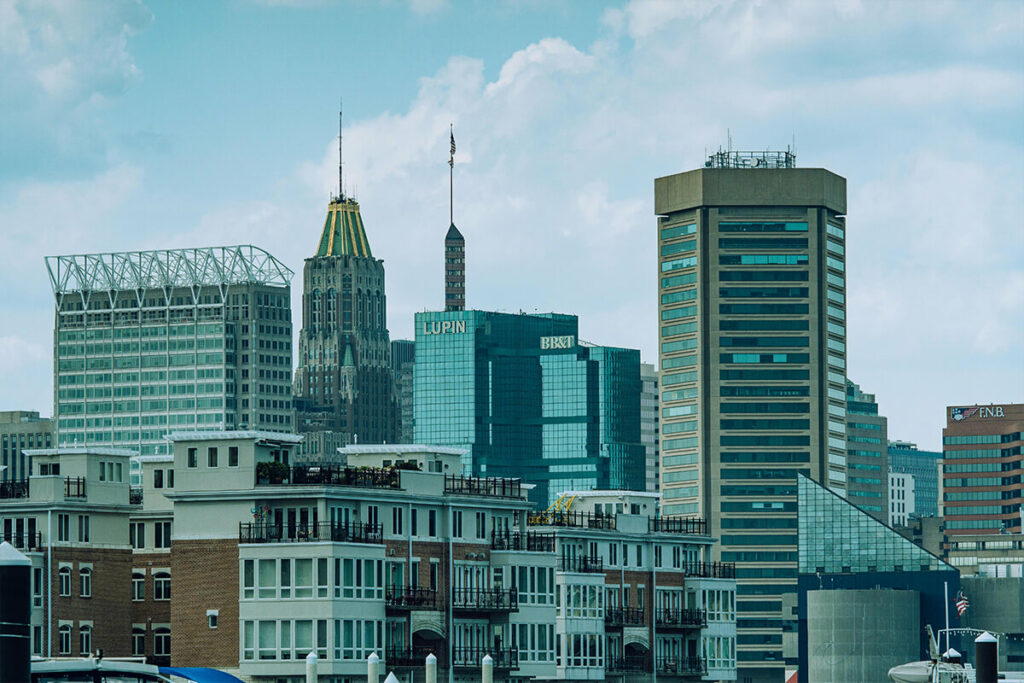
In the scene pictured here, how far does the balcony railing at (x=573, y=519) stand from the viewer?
163125 millimetres

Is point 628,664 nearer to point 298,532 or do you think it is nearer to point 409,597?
point 409,597

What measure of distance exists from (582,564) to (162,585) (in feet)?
117

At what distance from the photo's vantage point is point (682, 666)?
170375 millimetres

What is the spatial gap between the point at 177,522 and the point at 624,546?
47.0m

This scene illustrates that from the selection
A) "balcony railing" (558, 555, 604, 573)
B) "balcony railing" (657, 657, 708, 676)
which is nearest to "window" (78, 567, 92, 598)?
"balcony railing" (558, 555, 604, 573)

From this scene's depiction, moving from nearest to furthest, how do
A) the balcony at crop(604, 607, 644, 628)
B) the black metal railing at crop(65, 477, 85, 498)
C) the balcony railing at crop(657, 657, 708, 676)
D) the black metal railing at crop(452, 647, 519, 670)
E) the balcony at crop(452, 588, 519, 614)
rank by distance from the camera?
the black metal railing at crop(65, 477, 85, 498), the black metal railing at crop(452, 647, 519, 670), the balcony at crop(452, 588, 519, 614), the balcony at crop(604, 607, 644, 628), the balcony railing at crop(657, 657, 708, 676)

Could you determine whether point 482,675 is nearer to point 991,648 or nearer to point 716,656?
point 716,656

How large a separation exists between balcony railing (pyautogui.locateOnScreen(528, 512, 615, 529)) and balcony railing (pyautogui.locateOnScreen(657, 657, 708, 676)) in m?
11.5

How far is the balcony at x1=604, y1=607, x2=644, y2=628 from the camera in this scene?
164375 millimetres

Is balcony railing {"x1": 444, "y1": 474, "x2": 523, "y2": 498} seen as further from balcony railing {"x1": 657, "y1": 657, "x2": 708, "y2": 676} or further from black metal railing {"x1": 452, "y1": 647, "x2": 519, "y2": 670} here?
balcony railing {"x1": 657, "y1": 657, "x2": 708, "y2": 676}

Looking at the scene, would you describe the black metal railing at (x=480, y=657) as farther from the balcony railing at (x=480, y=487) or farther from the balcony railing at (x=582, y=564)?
the balcony railing at (x=582, y=564)

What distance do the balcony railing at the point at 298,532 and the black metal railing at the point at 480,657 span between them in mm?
11201

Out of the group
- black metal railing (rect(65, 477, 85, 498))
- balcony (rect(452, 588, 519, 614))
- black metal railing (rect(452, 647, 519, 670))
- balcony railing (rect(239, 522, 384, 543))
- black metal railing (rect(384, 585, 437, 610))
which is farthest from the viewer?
balcony (rect(452, 588, 519, 614))

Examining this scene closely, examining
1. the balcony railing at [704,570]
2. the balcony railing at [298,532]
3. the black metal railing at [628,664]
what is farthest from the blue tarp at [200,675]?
the balcony railing at [704,570]
